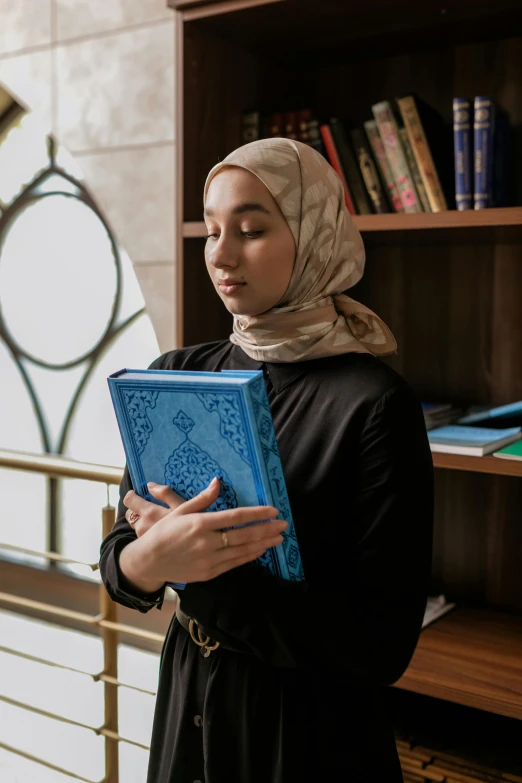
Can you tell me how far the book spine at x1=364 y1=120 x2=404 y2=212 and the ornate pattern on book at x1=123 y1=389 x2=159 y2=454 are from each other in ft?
3.04

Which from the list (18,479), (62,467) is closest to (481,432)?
(62,467)

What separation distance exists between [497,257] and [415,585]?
1061mm

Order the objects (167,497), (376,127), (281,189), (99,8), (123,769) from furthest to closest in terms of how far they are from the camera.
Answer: (123,769) < (99,8) < (376,127) < (281,189) < (167,497)

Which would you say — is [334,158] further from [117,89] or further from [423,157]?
[117,89]

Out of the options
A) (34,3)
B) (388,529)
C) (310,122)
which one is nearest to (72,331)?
(34,3)

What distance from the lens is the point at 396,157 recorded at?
1636mm

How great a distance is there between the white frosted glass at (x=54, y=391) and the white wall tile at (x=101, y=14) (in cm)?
112

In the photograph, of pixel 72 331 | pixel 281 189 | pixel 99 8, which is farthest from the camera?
pixel 72 331

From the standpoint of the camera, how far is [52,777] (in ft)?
8.94

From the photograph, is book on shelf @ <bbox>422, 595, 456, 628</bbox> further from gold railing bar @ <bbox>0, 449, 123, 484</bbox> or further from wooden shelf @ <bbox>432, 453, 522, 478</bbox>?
gold railing bar @ <bbox>0, 449, 123, 484</bbox>

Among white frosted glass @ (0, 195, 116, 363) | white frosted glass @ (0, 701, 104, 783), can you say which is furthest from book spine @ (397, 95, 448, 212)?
white frosted glass @ (0, 701, 104, 783)

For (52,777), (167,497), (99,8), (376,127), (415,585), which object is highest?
(99,8)

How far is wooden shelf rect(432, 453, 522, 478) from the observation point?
57.4 inches

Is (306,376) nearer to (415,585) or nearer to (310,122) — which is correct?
(415,585)
